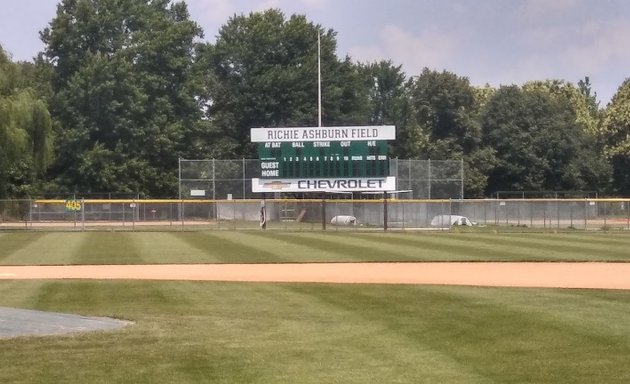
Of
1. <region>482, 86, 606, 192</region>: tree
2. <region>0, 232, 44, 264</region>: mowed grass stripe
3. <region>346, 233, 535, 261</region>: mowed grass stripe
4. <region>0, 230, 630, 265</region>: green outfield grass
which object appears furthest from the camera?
<region>482, 86, 606, 192</region>: tree

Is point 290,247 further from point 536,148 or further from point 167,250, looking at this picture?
point 536,148

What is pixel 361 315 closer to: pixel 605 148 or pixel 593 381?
pixel 593 381

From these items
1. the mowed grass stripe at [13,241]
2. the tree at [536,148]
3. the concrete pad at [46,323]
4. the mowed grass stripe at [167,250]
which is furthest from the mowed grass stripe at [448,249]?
the tree at [536,148]

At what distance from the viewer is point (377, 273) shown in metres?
24.0

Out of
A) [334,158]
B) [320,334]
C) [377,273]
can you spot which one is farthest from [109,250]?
[320,334]

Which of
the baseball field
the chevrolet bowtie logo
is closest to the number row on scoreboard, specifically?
the chevrolet bowtie logo

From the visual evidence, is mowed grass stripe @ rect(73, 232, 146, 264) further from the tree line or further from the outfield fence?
the tree line

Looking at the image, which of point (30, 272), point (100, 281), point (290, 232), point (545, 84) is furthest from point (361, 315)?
point (545, 84)

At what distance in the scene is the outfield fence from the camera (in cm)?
5338

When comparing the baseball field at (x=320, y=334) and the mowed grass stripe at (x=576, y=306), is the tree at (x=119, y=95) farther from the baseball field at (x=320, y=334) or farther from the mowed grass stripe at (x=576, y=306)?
the mowed grass stripe at (x=576, y=306)

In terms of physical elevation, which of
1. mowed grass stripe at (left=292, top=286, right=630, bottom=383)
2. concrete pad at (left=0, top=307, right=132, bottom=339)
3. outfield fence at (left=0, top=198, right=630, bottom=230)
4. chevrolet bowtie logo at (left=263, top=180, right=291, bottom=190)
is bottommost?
mowed grass stripe at (left=292, top=286, right=630, bottom=383)

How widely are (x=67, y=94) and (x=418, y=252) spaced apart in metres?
49.3

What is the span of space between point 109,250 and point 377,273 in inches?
520

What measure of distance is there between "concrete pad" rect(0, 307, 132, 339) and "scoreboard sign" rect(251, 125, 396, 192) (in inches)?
1466
